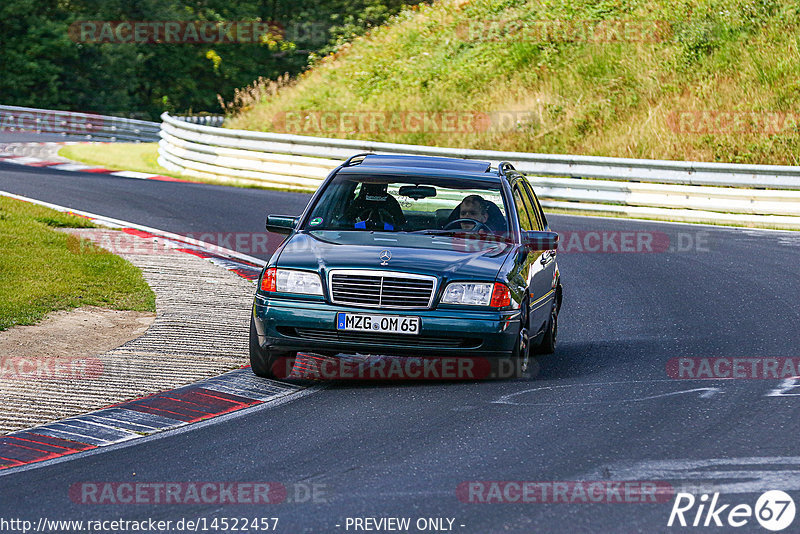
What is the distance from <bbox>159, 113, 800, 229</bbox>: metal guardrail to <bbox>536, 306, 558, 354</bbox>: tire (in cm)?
1179

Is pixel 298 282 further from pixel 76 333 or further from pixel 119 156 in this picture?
pixel 119 156

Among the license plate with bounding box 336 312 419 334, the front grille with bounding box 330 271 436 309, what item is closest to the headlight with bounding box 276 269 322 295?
the front grille with bounding box 330 271 436 309

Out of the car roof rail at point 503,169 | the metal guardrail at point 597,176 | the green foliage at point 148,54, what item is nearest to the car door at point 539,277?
the car roof rail at point 503,169

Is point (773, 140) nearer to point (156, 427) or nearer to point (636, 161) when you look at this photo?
point (636, 161)

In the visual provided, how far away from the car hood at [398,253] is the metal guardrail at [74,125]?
3513 cm

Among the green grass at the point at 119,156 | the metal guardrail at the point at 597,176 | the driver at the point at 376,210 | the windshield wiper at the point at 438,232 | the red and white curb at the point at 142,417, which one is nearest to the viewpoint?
the red and white curb at the point at 142,417

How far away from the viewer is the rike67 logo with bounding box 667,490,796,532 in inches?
219

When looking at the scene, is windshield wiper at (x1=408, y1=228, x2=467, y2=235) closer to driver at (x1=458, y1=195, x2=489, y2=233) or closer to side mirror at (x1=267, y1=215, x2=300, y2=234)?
driver at (x1=458, y1=195, x2=489, y2=233)

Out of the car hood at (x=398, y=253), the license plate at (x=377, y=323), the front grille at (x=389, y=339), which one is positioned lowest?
the front grille at (x=389, y=339)

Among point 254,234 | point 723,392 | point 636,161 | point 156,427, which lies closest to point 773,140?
point 636,161

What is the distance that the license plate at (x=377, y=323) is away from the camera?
8.52 metres

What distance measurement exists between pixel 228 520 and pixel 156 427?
7.10 ft

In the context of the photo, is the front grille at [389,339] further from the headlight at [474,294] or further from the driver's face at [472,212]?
the driver's face at [472,212]

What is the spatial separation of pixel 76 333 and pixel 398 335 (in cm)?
345
